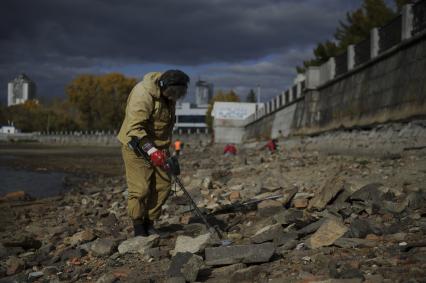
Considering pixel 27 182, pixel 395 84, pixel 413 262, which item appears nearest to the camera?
pixel 413 262

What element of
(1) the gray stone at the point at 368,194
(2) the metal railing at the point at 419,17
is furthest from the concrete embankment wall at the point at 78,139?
(1) the gray stone at the point at 368,194

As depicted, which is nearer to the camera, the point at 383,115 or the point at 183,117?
the point at 383,115

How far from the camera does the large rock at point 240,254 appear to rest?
364 centimetres

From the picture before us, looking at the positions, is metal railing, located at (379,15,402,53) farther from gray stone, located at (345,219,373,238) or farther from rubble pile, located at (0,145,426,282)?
gray stone, located at (345,219,373,238)

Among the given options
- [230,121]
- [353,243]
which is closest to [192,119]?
[230,121]

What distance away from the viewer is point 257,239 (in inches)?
173

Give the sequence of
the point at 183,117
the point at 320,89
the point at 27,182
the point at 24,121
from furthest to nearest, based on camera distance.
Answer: the point at 183,117, the point at 24,121, the point at 320,89, the point at 27,182

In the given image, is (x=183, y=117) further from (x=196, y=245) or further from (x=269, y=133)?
(x=196, y=245)

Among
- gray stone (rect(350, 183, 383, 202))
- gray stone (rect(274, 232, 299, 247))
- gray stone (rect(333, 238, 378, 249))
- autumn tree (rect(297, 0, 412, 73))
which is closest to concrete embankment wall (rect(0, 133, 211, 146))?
autumn tree (rect(297, 0, 412, 73))

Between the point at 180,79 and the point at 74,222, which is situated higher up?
the point at 180,79

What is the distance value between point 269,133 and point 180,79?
29.8 metres

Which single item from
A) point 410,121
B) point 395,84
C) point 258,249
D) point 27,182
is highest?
point 395,84

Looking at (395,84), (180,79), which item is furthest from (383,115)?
(180,79)

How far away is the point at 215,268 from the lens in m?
3.78
